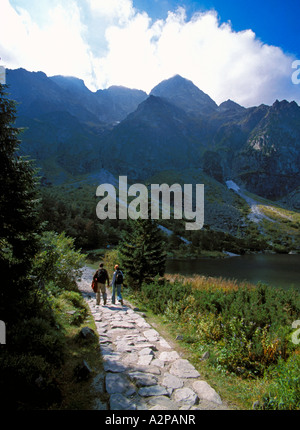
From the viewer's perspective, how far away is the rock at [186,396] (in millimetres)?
3914

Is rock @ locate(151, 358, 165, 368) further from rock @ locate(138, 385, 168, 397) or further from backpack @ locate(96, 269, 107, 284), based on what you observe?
backpack @ locate(96, 269, 107, 284)

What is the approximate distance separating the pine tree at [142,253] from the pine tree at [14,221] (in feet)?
32.3

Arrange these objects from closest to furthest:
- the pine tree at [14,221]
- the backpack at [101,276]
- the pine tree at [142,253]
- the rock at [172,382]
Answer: the rock at [172,382]
the pine tree at [14,221]
the backpack at [101,276]
the pine tree at [142,253]

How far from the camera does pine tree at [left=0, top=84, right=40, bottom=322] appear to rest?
17.8 feet

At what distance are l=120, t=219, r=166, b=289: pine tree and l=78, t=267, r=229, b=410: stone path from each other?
8.07 meters

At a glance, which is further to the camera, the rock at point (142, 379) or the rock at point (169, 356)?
the rock at point (169, 356)

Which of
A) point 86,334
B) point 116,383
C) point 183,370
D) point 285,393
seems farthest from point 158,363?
point 285,393

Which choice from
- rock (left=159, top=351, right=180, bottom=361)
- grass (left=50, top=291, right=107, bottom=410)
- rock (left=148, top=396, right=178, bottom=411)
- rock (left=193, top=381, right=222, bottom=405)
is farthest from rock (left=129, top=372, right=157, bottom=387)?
rock (left=159, top=351, right=180, bottom=361)

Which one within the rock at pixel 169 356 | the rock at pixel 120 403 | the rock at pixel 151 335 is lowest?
the rock at pixel 151 335

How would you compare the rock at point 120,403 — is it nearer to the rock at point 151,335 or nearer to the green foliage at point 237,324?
the green foliage at point 237,324

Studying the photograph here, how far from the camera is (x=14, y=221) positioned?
5.54 m

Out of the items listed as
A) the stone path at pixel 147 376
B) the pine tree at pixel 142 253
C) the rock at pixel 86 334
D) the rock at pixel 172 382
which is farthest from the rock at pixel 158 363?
the pine tree at pixel 142 253

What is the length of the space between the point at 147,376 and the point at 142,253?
11.2 meters
